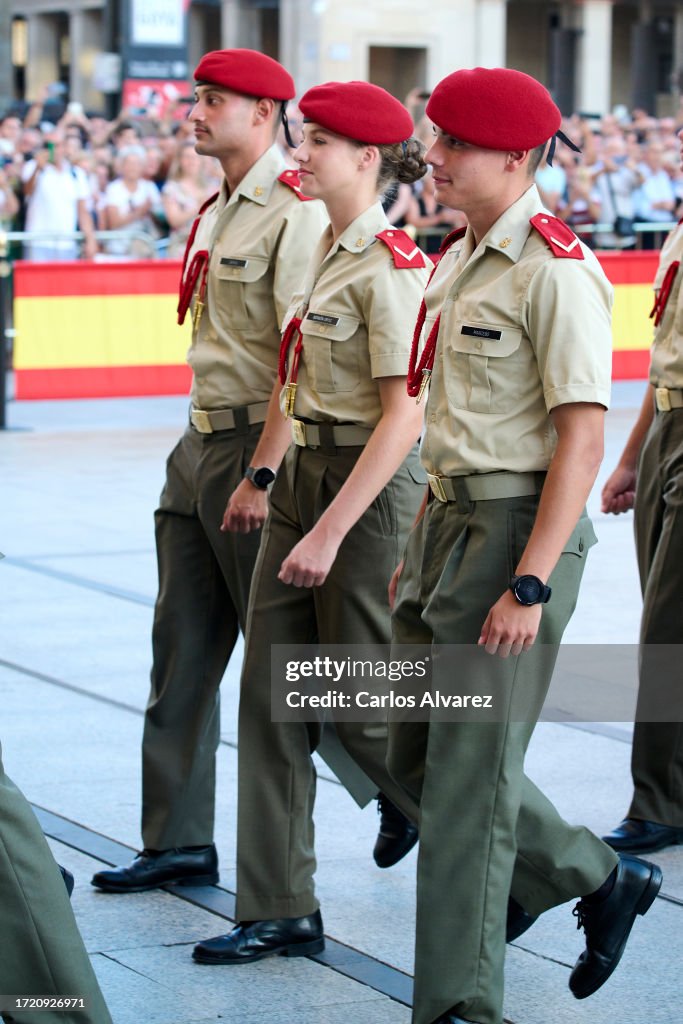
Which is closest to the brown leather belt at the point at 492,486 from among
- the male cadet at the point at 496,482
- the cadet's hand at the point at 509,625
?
the male cadet at the point at 496,482

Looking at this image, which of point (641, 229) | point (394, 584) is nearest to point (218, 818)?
point (394, 584)

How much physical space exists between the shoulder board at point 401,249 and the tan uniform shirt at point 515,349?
53 centimetres

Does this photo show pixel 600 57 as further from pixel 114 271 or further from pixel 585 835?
pixel 585 835

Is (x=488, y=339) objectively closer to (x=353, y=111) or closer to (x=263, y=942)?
(x=353, y=111)

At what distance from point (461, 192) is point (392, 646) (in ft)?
3.17

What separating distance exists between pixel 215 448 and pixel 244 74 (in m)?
0.96

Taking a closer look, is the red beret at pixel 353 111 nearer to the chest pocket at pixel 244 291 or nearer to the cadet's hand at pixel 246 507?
the chest pocket at pixel 244 291

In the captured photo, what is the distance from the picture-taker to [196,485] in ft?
15.6

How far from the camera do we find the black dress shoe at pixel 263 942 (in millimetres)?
4207

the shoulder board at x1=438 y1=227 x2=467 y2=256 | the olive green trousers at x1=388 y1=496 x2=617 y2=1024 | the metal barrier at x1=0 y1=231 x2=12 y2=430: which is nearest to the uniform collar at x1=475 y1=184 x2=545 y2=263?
the shoulder board at x1=438 y1=227 x2=467 y2=256

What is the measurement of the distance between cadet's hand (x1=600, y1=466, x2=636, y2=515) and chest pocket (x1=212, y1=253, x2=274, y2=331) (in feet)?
4.09

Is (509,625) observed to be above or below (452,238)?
below

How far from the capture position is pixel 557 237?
143 inches

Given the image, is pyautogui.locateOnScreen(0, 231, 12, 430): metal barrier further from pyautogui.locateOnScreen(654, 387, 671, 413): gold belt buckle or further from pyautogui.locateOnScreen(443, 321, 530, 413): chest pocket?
pyautogui.locateOnScreen(443, 321, 530, 413): chest pocket
